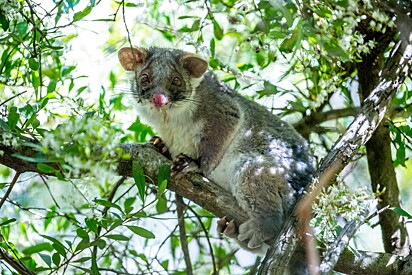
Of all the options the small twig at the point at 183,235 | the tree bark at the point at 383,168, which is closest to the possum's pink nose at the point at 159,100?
the small twig at the point at 183,235

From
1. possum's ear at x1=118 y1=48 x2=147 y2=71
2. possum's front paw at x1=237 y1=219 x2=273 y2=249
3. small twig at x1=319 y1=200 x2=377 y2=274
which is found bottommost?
small twig at x1=319 y1=200 x2=377 y2=274

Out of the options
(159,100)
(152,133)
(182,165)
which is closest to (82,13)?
(159,100)

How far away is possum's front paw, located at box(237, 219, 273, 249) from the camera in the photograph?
5316 millimetres

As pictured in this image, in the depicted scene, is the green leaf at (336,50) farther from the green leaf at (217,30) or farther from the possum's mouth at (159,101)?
the possum's mouth at (159,101)

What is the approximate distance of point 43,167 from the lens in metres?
3.52

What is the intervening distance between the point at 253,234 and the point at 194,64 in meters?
1.63

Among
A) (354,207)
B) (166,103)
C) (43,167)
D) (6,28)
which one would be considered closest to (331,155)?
(354,207)

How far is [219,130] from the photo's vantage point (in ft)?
19.7

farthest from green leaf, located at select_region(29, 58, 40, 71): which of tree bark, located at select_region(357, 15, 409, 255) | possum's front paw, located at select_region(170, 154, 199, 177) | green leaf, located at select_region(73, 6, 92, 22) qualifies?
tree bark, located at select_region(357, 15, 409, 255)

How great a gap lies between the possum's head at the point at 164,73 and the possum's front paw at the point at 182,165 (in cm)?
46

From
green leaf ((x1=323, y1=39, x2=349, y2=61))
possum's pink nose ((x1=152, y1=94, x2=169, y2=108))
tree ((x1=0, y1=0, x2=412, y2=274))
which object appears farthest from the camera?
possum's pink nose ((x1=152, y1=94, x2=169, y2=108))

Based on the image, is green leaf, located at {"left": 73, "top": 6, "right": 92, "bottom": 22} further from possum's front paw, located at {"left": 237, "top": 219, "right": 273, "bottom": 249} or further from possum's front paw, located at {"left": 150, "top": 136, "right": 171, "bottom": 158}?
possum's front paw, located at {"left": 237, "top": 219, "right": 273, "bottom": 249}

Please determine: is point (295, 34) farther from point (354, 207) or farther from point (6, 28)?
point (6, 28)

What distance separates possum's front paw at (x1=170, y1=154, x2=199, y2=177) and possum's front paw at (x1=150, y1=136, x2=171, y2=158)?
336 mm
